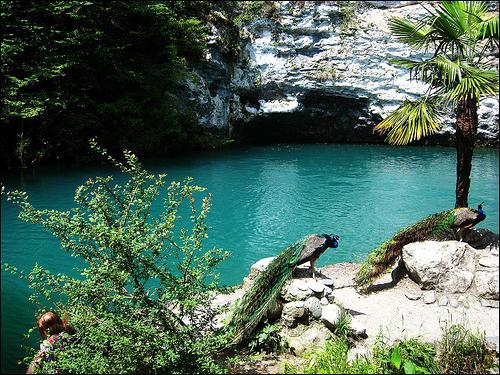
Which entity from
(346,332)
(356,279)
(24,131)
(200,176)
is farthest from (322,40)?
(346,332)

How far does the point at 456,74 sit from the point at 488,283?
10.1ft

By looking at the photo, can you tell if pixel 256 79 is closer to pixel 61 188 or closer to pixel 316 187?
pixel 316 187

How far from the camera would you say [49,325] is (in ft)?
15.3

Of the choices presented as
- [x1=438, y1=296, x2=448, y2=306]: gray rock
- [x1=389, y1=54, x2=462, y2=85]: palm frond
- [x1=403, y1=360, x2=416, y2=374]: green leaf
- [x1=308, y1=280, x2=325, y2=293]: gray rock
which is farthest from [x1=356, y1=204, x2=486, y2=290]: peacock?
[x1=403, y1=360, x2=416, y2=374]: green leaf

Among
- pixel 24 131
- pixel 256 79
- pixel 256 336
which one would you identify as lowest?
pixel 256 336

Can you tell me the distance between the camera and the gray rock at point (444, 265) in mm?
6699

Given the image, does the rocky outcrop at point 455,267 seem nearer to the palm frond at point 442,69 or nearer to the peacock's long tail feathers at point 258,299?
the peacock's long tail feathers at point 258,299

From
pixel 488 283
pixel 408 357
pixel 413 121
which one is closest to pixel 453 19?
pixel 413 121

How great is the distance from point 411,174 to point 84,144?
13177 mm

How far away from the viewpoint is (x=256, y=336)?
5637 mm

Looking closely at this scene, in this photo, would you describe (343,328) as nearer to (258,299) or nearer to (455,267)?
(258,299)

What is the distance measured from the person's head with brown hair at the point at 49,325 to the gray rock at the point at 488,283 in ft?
18.7

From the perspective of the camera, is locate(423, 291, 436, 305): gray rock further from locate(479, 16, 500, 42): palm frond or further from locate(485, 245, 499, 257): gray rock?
locate(479, 16, 500, 42): palm frond

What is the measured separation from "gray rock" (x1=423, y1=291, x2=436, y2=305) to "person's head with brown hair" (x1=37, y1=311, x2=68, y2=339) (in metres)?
5.08
